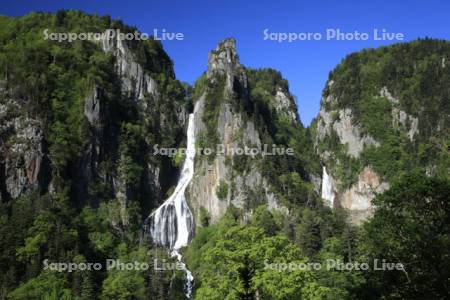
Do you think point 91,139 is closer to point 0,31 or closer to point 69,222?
point 69,222

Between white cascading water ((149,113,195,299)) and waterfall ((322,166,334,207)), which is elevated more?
waterfall ((322,166,334,207))

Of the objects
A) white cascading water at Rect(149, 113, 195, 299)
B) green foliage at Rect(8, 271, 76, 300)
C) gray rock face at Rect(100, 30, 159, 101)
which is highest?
gray rock face at Rect(100, 30, 159, 101)

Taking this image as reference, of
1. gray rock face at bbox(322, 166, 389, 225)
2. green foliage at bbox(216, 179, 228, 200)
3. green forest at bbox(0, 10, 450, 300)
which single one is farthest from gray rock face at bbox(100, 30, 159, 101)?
gray rock face at bbox(322, 166, 389, 225)

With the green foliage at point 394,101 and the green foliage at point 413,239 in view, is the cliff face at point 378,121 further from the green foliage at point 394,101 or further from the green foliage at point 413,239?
the green foliage at point 413,239

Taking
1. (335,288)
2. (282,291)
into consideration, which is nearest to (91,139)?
(335,288)

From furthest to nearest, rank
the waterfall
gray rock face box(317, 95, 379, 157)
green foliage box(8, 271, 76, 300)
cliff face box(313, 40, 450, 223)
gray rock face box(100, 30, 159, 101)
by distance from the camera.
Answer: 1. the waterfall
2. gray rock face box(317, 95, 379, 157)
3. cliff face box(313, 40, 450, 223)
4. gray rock face box(100, 30, 159, 101)
5. green foliage box(8, 271, 76, 300)

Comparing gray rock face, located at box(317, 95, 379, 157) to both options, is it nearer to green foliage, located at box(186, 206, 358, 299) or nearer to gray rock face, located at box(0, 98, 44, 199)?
gray rock face, located at box(0, 98, 44, 199)
